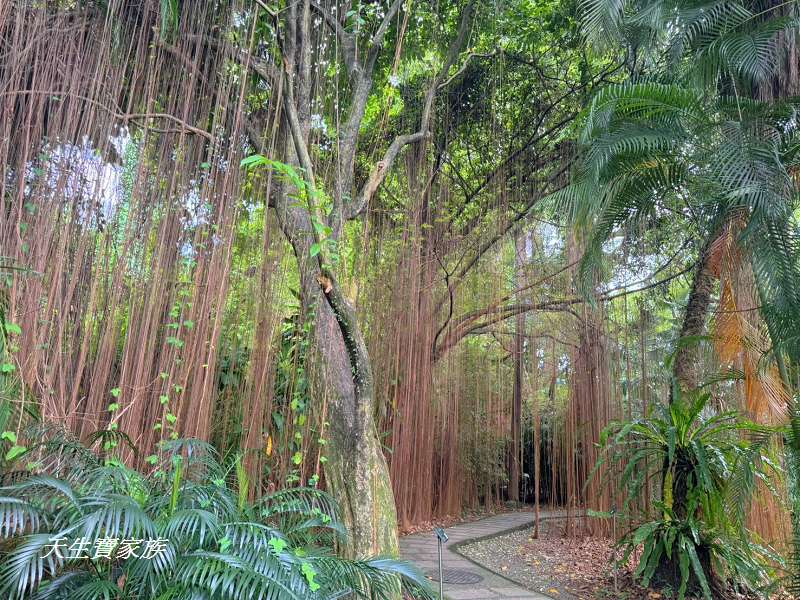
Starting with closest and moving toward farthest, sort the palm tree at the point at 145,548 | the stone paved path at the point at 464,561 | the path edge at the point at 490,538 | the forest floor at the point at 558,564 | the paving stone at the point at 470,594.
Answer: the palm tree at the point at 145,548 < the paving stone at the point at 470,594 < the stone paved path at the point at 464,561 < the forest floor at the point at 558,564 < the path edge at the point at 490,538

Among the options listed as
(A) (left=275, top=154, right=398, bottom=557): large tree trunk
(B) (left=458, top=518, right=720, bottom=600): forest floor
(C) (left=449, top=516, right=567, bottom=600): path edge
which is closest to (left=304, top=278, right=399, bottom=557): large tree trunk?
(A) (left=275, top=154, right=398, bottom=557): large tree trunk

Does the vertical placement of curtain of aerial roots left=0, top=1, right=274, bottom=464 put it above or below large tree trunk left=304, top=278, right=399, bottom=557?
above

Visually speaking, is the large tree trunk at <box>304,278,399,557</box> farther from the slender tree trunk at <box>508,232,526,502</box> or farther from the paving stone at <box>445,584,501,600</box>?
the slender tree trunk at <box>508,232,526,502</box>

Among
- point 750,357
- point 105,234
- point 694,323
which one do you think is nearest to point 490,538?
point 694,323

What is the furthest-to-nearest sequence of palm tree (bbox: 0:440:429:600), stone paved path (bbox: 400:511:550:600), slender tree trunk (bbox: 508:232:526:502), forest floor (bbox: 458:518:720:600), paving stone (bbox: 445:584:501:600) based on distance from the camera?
1. slender tree trunk (bbox: 508:232:526:502)
2. forest floor (bbox: 458:518:720:600)
3. stone paved path (bbox: 400:511:550:600)
4. paving stone (bbox: 445:584:501:600)
5. palm tree (bbox: 0:440:429:600)

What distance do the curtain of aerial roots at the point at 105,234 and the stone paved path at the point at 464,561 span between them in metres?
1.48

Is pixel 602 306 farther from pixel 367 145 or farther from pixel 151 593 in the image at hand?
pixel 151 593

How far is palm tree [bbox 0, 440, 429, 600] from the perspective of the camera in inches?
53.5

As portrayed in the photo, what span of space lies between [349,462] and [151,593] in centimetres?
97

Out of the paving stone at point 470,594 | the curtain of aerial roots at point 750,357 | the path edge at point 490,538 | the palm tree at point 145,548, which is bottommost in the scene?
the path edge at point 490,538

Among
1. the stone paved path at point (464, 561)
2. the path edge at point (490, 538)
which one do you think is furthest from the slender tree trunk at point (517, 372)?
the stone paved path at point (464, 561)

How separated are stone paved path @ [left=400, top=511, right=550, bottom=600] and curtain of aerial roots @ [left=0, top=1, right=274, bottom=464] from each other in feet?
4.85

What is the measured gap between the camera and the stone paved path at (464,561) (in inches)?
108

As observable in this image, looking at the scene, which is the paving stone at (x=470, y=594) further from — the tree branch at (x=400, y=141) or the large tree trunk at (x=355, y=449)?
the tree branch at (x=400, y=141)
